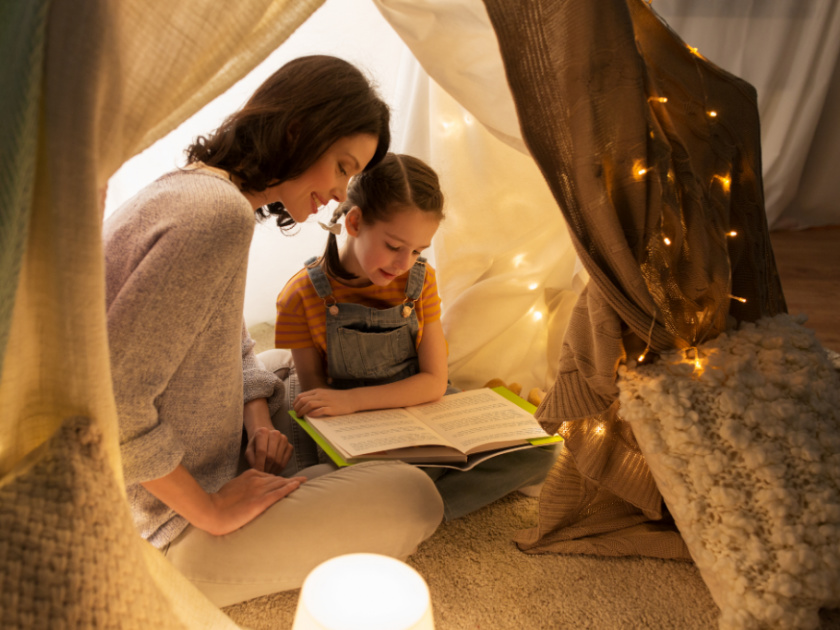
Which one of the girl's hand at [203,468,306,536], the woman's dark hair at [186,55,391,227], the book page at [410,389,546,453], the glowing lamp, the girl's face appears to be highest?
the woman's dark hair at [186,55,391,227]

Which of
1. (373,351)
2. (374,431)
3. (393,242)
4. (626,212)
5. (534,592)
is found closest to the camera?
(626,212)

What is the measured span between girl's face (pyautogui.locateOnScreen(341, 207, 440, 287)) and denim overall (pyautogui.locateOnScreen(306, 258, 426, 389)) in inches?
3.0

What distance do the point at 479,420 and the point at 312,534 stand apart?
1.34 feet

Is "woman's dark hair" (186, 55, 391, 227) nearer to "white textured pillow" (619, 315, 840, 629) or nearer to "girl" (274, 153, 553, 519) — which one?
"girl" (274, 153, 553, 519)

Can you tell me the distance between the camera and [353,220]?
130 centimetres

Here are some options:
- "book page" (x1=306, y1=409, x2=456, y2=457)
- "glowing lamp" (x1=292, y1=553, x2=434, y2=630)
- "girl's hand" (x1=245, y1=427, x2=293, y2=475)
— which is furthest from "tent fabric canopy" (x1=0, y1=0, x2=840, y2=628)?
"girl's hand" (x1=245, y1=427, x2=293, y2=475)

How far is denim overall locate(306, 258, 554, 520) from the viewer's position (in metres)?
1.19

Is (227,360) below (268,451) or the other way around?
the other way around

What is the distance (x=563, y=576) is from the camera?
103cm

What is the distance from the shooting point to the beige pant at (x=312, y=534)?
0.88 metres

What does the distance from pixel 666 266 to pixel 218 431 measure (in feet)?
2.24

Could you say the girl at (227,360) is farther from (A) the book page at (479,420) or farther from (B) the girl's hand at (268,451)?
(A) the book page at (479,420)

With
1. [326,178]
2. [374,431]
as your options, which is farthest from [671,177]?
[374,431]

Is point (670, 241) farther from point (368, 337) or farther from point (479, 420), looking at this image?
point (368, 337)
